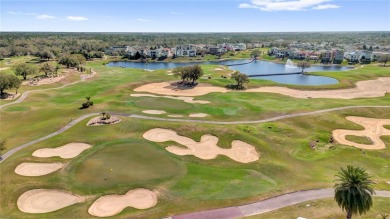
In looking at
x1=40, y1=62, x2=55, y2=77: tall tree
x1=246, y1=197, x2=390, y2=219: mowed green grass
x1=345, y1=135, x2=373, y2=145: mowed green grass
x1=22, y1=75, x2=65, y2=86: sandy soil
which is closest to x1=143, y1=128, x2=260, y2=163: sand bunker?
x1=246, y1=197, x2=390, y2=219: mowed green grass

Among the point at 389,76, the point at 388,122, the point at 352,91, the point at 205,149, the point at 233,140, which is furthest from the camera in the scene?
the point at 389,76

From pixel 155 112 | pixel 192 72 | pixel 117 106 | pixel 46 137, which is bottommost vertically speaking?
pixel 46 137

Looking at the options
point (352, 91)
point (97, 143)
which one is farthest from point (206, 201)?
point (352, 91)

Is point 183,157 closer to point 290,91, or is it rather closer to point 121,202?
point 121,202

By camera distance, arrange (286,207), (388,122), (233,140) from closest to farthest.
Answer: (286,207) → (233,140) → (388,122)

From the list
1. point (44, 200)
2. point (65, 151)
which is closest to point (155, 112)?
point (65, 151)

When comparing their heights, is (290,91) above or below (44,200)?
above

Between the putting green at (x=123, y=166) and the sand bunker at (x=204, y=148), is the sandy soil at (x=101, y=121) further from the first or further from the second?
the putting green at (x=123, y=166)

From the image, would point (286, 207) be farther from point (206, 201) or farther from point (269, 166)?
point (269, 166)

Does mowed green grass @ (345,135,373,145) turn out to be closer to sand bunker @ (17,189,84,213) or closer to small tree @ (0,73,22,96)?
sand bunker @ (17,189,84,213)
